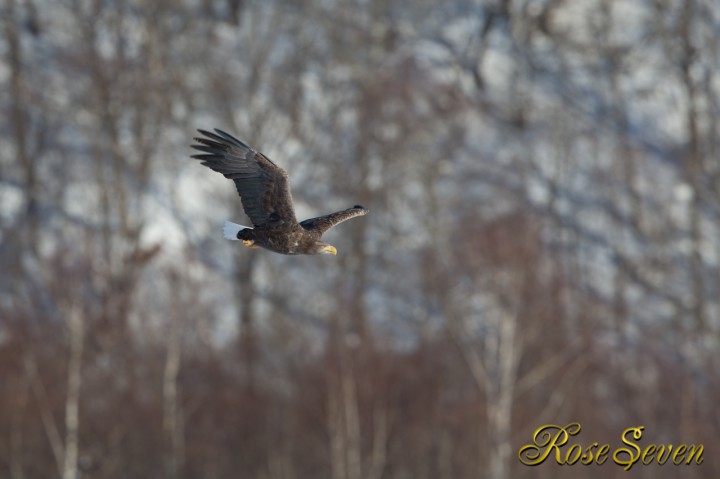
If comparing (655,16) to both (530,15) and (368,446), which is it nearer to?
(530,15)

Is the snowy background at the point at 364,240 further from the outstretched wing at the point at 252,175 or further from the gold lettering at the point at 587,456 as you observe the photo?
the outstretched wing at the point at 252,175

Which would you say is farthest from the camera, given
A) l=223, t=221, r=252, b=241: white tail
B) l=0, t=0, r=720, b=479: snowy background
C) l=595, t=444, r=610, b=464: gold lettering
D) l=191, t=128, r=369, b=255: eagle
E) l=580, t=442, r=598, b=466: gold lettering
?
l=0, t=0, r=720, b=479: snowy background

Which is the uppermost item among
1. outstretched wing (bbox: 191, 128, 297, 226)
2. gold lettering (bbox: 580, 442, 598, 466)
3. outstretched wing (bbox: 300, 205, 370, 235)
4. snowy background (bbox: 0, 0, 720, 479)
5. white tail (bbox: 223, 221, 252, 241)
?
snowy background (bbox: 0, 0, 720, 479)

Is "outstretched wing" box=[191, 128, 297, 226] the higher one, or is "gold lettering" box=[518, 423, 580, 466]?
"outstretched wing" box=[191, 128, 297, 226]

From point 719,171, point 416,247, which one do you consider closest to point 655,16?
point 719,171

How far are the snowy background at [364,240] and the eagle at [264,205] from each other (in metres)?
11.5

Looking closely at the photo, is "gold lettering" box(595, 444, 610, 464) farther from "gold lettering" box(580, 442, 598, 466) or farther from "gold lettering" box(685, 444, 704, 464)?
"gold lettering" box(685, 444, 704, 464)

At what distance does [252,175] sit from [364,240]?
821 inches

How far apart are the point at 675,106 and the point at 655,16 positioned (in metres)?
2.44

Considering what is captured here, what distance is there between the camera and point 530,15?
3775cm

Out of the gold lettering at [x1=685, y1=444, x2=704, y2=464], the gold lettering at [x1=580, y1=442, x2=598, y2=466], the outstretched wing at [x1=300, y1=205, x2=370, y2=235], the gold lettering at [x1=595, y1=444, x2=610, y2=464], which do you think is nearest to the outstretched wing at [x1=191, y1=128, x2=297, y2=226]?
the outstretched wing at [x1=300, y1=205, x2=370, y2=235]

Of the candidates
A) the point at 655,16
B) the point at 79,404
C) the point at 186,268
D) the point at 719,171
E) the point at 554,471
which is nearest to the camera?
the point at 554,471

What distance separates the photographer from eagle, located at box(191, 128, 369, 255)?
12.4 m

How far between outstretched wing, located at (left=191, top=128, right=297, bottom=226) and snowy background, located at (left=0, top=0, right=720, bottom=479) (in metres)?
11.5
